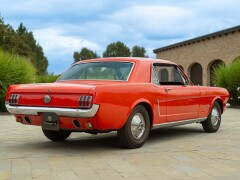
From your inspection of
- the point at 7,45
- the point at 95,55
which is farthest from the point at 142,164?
the point at 95,55

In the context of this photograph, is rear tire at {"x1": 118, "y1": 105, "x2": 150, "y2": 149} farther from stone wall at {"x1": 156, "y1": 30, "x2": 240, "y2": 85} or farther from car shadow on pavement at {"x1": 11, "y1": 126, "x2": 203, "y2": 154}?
stone wall at {"x1": 156, "y1": 30, "x2": 240, "y2": 85}

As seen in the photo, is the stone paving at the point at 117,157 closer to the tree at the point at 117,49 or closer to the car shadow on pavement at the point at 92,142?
the car shadow on pavement at the point at 92,142

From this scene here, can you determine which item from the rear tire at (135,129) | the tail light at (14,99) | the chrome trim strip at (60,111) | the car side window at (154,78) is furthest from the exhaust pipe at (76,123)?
the car side window at (154,78)

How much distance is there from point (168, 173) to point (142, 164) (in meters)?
0.57

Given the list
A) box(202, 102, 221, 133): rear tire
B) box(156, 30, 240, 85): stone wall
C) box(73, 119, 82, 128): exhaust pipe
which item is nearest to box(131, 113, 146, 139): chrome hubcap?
box(73, 119, 82, 128): exhaust pipe

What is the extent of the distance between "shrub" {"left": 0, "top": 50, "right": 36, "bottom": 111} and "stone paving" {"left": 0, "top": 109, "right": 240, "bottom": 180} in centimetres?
592

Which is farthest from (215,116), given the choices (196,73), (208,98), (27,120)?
(196,73)

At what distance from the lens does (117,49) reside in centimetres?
8181

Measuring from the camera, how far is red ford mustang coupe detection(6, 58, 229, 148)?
6.06 meters

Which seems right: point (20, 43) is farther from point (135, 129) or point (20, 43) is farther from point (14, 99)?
point (135, 129)

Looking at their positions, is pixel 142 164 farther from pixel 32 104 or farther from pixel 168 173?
pixel 32 104

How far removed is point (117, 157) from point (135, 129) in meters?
0.81

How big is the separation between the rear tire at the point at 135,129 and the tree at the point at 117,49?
245 ft

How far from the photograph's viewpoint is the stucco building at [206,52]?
28.5m
